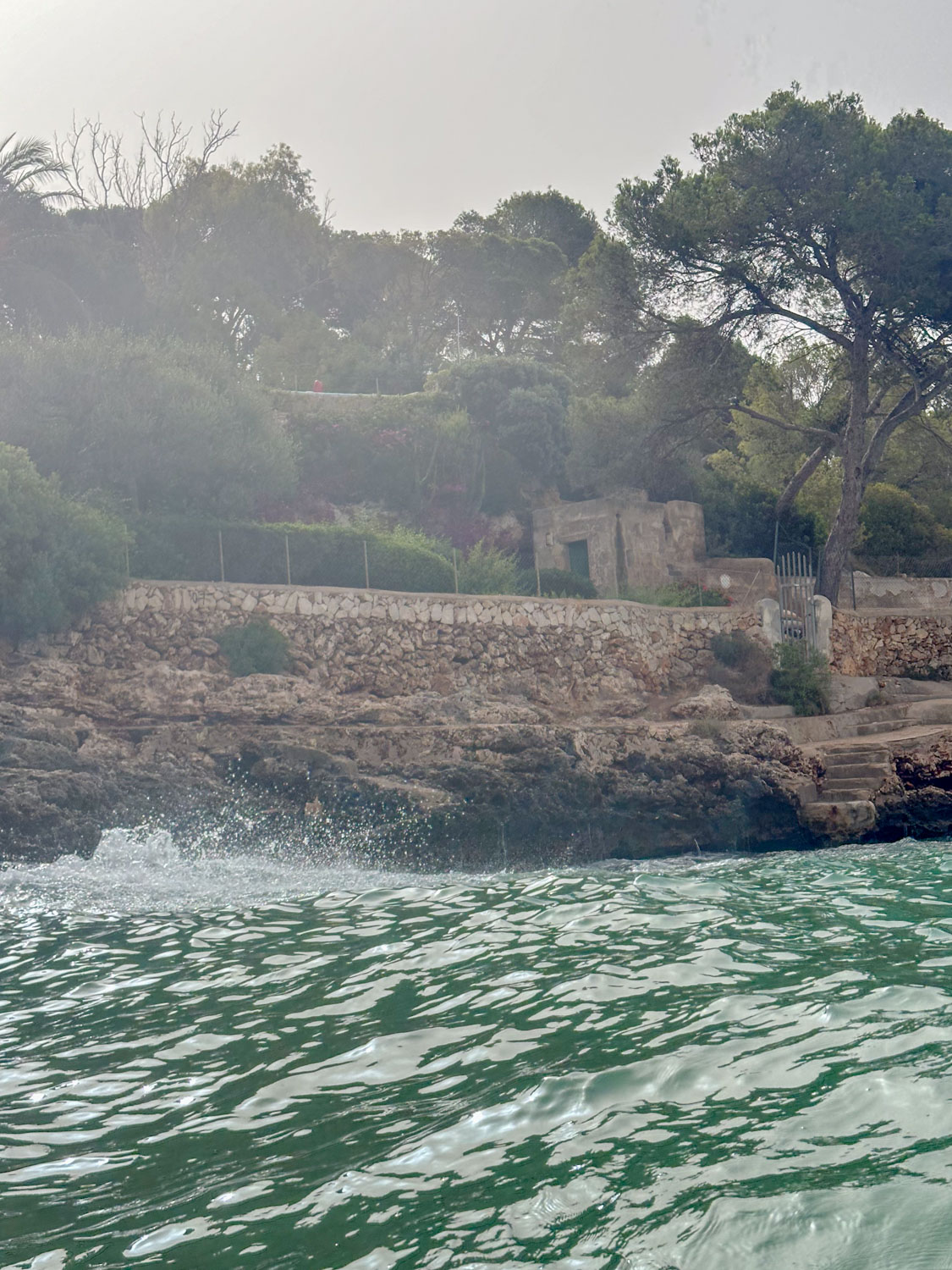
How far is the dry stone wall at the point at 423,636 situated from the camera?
1892 centimetres

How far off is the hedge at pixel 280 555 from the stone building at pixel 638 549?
23.0 ft

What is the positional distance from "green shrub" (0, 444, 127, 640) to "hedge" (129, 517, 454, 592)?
1.68m

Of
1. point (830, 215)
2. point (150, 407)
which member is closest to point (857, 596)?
point (830, 215)

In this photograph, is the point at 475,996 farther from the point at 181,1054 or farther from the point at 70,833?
the point at 70,833

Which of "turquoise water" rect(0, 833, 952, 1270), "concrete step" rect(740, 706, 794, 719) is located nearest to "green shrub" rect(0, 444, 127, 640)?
"turquoise water" rect(0, 833, 952, 1270)

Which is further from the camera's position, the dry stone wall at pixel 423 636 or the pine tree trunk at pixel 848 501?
the pine tree trunk at pixel 848 501

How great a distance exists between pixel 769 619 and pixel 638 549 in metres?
5.80

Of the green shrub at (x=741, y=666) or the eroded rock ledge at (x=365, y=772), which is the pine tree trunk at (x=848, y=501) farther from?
the eroded rock ledge at (x=365, y=772)

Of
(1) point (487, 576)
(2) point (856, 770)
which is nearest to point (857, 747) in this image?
(2) point (856, 770)

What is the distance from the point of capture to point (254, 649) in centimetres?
1928

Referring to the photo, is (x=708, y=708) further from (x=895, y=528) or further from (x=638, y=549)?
(x=895, y=528)

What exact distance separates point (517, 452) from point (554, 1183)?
30.8m

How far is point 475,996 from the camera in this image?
6320 mm

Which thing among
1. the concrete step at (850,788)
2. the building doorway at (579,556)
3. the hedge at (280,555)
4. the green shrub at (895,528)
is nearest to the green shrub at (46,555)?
the hedge at (280,555)
